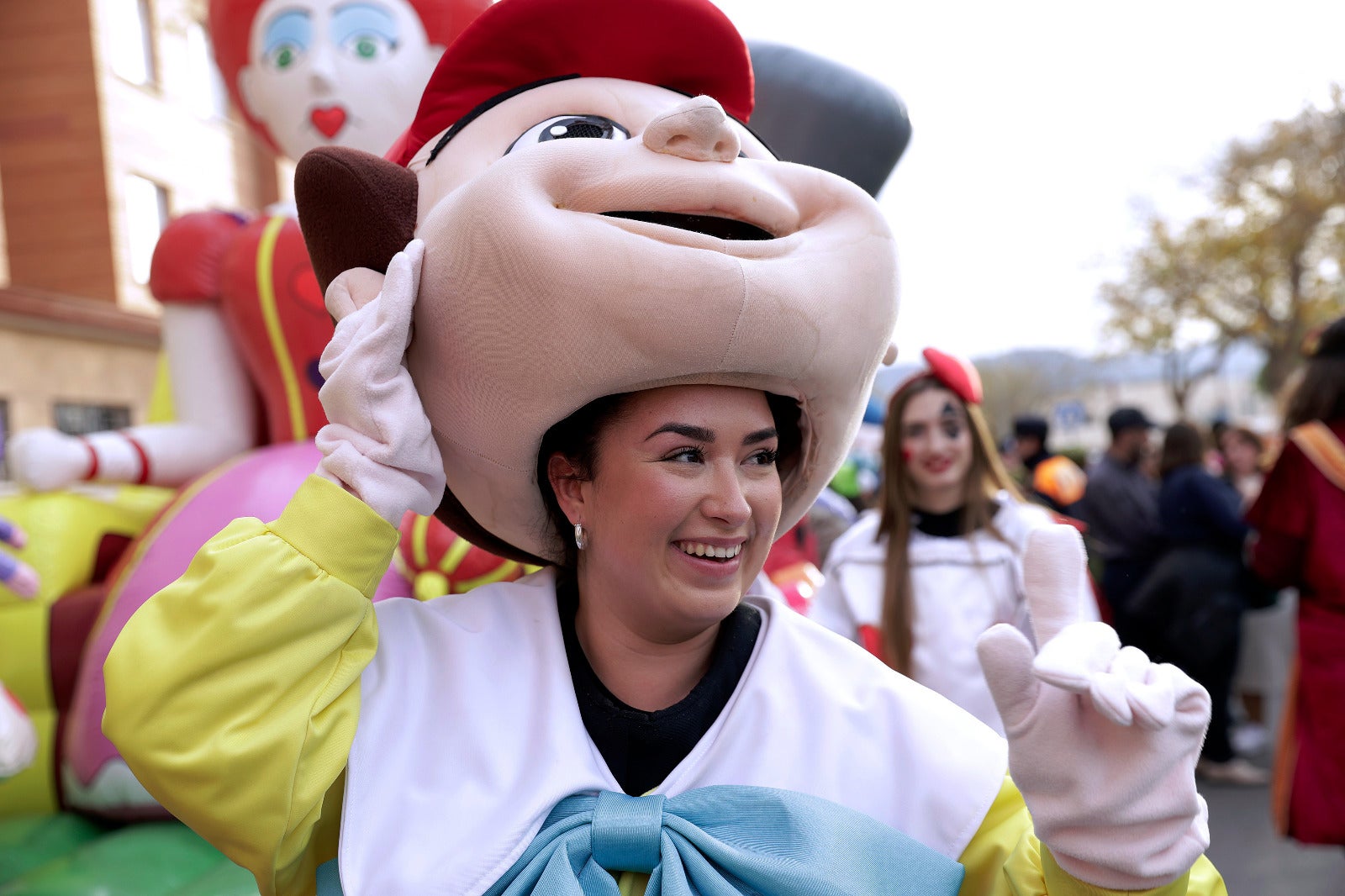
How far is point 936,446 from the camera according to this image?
11.8ft

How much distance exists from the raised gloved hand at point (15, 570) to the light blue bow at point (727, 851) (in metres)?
2.09

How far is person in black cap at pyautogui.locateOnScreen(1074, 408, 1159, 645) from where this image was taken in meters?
6.11

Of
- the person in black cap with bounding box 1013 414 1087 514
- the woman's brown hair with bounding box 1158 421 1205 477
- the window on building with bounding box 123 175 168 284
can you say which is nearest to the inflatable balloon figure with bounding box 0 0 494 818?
the woman's brown hair with bounding box 1158 421 1205 477

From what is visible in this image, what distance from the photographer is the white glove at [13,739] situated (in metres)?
2.37

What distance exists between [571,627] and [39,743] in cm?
195

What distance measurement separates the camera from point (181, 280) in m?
3.33

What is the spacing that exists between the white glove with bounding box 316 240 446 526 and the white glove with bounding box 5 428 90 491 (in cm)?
206

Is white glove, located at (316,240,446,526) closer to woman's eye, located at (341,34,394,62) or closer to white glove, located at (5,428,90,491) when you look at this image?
woman's eye, located at (341,34,394,62)

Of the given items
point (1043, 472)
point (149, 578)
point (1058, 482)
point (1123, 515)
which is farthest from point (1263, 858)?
point (149, 578)

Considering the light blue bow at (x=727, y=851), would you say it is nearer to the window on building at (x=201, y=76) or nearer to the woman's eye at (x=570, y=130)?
the woman's eye at (x=570, y=130)

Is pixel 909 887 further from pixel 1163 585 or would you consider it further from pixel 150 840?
pixel 1163 585

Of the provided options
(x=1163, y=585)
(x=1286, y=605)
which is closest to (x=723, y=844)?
(x=1163, y=585)

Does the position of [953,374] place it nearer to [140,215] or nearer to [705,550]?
[705,550]

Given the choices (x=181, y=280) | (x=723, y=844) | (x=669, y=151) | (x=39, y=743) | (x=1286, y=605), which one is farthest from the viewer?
(x=1286, y=605)
